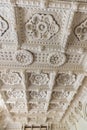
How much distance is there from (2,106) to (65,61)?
4384mm

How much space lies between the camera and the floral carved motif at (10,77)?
5121 millimetres

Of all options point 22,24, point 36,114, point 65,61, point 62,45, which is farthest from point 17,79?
point 36,114

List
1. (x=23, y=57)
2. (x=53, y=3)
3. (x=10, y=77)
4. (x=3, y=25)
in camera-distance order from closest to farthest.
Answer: (x=53, y=3), (x=3, y=25), (x=23, y=57), (x=10, y=77)

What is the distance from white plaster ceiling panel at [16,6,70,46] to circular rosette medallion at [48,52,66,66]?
0.39 m

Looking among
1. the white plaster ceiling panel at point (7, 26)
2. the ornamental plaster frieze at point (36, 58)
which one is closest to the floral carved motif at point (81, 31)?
the ornamental plaster frieze at point (36, 58)

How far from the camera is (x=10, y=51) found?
4.02 m

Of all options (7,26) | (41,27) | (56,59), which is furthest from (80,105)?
(7,26)

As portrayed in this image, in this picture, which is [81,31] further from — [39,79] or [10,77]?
[10,77]

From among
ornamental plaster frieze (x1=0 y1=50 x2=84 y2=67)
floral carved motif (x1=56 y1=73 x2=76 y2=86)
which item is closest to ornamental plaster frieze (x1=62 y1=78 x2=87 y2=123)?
floral carved motif (x1=56 y1=73 x2=76 y2=86)

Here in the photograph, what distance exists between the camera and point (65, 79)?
5441 mm

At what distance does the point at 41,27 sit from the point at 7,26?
452mm

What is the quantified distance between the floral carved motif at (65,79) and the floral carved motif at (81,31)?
1.65 m

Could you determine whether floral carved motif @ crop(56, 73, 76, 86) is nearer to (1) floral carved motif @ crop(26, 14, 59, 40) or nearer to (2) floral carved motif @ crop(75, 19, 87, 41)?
(2) floral carved motif @ crop(75, 19, 87, 41)

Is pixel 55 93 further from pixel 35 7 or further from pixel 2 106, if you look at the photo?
pixel 35 7
